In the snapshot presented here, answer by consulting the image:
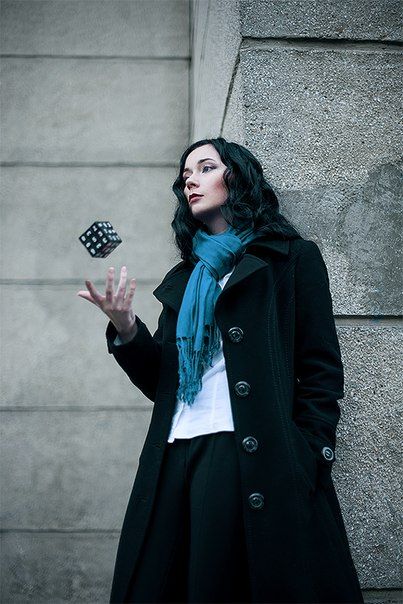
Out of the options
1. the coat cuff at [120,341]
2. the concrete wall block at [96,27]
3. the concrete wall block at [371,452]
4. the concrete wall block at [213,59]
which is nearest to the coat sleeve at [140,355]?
the coat cuff at [120,341]

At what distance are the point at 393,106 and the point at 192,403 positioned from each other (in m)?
1.74

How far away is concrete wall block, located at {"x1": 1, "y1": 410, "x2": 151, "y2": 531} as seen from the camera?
477cm

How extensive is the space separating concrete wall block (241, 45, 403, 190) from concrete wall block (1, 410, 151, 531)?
2.30m

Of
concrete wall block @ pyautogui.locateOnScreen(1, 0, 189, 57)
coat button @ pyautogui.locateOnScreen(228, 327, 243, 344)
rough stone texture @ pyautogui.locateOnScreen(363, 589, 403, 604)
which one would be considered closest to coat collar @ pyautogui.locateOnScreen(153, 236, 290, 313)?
coat button @ pyautogui.locateOnScreen(228, 327, 243, 344)

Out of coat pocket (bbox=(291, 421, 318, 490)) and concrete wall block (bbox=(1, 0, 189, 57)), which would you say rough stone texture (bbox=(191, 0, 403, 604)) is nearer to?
coat pocket (bbox=(291, 421, 318, 490))

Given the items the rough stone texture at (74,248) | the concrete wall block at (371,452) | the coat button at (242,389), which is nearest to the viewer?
the coat button at (242,389)

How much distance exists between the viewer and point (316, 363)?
254 centimetres

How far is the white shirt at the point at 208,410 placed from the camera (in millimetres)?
2408

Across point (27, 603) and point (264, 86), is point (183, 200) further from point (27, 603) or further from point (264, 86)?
point (27, 603)

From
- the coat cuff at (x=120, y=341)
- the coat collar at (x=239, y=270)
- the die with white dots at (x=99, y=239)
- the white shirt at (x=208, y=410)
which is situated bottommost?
the white shirt at (x=208, y=410)

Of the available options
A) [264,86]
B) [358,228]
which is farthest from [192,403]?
[264,86]

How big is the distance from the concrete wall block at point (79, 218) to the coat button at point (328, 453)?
2.71 m

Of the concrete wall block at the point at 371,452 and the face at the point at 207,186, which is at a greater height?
the face at the point at 207,186

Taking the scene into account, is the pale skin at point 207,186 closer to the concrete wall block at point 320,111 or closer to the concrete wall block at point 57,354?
the concrete wall block at point 320,111
